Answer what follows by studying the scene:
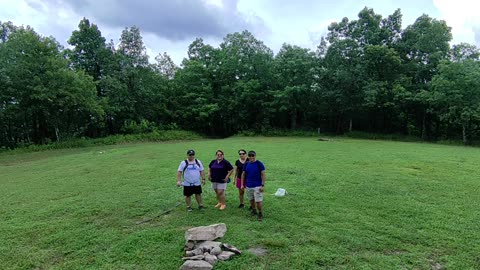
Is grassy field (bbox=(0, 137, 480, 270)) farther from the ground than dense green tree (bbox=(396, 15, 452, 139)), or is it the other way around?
dense green tree (bbox=(396, 15, 452, 139))

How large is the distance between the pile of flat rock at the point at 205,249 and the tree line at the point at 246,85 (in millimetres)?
24743

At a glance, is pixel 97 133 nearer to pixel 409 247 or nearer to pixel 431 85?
pixel 431 85

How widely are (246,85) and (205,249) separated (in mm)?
32617

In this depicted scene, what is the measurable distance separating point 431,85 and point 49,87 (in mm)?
32524

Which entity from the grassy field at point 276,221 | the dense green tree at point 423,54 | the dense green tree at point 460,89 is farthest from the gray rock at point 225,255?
the dense green tree at point 423,54

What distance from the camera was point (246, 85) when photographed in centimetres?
3716

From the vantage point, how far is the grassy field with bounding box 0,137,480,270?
5.36 metres

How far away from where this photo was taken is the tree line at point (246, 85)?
2698cm

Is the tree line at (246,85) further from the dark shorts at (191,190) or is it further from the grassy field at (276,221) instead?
the dark shorts at (191,190)

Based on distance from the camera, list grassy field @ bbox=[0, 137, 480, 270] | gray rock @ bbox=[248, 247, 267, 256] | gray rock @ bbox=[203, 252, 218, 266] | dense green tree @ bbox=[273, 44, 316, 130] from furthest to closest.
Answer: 1. dense green tree @ bbox=[273, 44, 316, 130]
2. gray rock @ bbox=[248, 247, 267, 256]
3. grassy field @ bbox=[0, 137, 480, 270]
4. gray rock @ bbox=[203, 252, 218, 266]

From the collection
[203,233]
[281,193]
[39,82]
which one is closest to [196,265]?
[203,233]

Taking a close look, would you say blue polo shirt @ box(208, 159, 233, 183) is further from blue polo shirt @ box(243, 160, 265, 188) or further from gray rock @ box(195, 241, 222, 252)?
gray rock @ box(195, 241, 222, 252)

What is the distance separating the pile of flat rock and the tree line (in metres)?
24.7

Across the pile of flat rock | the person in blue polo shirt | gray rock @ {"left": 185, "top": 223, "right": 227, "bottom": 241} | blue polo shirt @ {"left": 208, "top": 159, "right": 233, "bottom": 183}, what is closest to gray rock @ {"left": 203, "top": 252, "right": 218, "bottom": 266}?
the pile of flat rock
